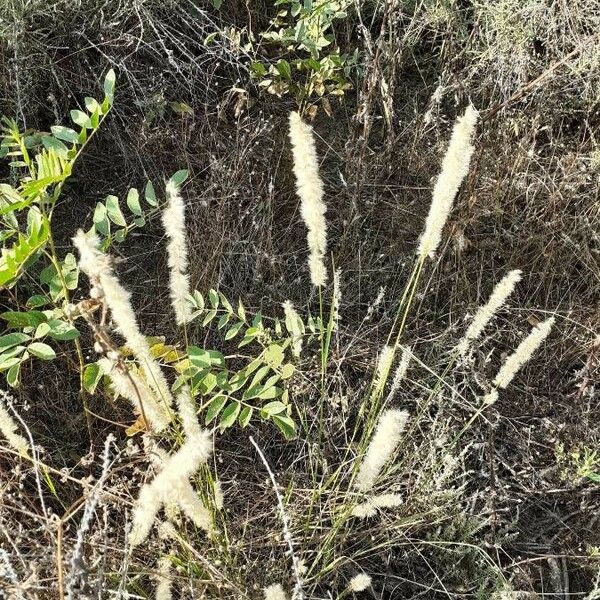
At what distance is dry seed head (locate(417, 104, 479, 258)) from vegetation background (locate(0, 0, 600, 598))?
584 mm

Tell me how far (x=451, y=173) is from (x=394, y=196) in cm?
114

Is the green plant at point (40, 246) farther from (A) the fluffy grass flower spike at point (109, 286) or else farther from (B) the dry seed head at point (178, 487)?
(B) the dry seed head at point (178, 487)

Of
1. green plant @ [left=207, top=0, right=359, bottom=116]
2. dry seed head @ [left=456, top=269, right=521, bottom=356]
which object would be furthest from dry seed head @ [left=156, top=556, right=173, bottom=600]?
green plant @ [left=207, top=0, right=359, bottom=116]

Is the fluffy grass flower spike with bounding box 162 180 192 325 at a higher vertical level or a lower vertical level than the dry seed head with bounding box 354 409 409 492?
higher

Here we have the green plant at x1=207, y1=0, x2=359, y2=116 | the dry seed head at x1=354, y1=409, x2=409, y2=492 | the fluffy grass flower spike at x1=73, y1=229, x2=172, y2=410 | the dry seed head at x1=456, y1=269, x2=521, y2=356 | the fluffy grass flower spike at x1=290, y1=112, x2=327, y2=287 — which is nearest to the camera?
the fluffy grass flower spike at x1=73, y1=229, x2=172, y2=410

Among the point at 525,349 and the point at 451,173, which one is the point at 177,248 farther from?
the point at 525,349

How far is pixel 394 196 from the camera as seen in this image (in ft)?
8.55

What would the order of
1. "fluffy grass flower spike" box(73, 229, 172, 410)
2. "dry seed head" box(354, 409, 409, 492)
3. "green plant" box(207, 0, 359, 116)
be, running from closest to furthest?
"fluffy grass flower spike" box(73, 229, 172, 410)
"dry seed head" box(354, 409, 409, 492)
"green plant" box(207, 0, 359, 116)

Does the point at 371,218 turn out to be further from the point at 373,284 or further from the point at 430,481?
the point at 430,481

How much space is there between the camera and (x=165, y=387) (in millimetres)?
1506

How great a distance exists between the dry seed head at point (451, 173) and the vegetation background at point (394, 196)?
0.58 meters

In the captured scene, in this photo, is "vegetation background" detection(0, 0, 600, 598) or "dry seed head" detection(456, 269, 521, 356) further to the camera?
"vegetation background" detection(0, 0, 600, 598)

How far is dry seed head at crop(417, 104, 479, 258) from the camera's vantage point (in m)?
1.44

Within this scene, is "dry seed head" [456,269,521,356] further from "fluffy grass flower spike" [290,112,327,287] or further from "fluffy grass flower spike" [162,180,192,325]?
"fluffy grass flower spike" [162,180,192,325]
